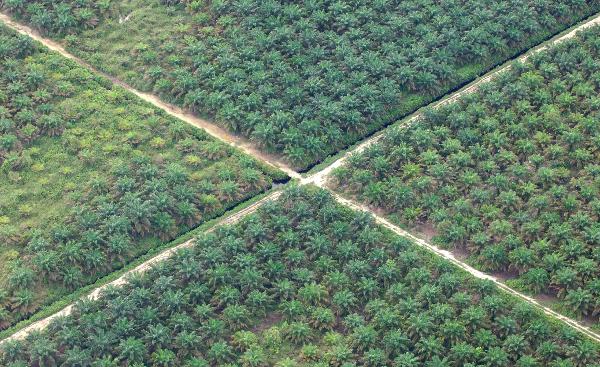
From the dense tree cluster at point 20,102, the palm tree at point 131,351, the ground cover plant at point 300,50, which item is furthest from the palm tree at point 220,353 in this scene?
the dense tree cluster at point 20,102

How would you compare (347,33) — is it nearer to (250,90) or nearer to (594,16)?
(250,90)

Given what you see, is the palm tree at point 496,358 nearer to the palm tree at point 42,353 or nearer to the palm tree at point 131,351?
the palm tree at point 131,351

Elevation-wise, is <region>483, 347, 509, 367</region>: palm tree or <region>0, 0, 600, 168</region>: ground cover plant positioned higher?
<region>0, 0, 600, 168</region>: ground cover plant

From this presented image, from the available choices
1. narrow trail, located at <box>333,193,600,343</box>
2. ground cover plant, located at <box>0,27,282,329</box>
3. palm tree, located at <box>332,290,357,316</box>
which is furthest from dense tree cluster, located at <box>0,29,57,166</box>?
palm tree, located at <box>332,290,357,316</box>

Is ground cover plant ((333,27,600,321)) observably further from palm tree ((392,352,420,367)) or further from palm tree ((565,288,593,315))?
palm tree ((392,352,420,367))

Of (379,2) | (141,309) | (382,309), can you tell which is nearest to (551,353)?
(382,309)

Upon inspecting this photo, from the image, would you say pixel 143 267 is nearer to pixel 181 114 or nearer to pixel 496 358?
pixel 181 114
